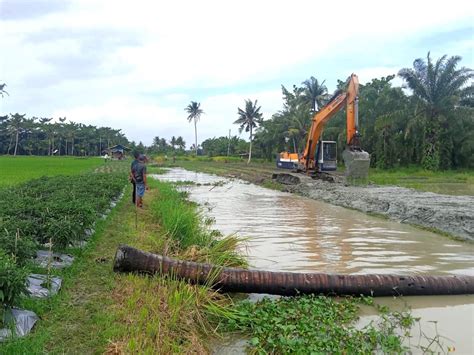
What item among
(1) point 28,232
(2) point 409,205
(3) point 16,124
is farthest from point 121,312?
(3) point 16,124

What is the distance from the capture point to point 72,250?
6.63m

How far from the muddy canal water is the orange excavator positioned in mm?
6803

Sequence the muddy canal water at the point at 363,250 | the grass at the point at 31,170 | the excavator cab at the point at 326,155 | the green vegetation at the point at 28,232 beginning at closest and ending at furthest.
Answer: the green vegetation at the point at 28,232
the muddy canal water at the point at 363,250
the grass at the point at 31,170
the excavator cab at the point at 326,155

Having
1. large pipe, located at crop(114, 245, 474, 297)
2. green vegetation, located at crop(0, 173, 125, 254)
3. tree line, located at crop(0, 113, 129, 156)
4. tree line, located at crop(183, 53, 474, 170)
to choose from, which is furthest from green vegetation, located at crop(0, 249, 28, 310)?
tree line, located at crop(0, 113, 129, 156)

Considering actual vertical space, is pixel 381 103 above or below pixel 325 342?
above

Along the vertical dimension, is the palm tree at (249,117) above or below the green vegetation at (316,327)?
above

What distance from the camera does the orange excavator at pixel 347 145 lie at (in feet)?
67.4

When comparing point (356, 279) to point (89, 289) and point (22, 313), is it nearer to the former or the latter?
point (89, 289)

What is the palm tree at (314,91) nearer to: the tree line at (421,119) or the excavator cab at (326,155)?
the tree line at (421,119)

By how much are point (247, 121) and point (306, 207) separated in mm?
46599

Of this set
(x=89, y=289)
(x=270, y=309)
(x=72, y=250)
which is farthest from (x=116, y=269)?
(x=270, y=309)

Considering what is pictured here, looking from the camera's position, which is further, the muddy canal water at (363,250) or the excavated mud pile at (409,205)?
the excavated mud pile at (409,205)

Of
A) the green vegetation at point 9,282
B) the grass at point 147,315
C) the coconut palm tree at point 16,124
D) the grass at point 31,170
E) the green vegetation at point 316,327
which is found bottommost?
the green vegetation at point 316,327

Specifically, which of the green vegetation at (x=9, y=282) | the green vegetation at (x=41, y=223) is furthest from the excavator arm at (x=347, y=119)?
the green vegetation at (x=9, y=282)
